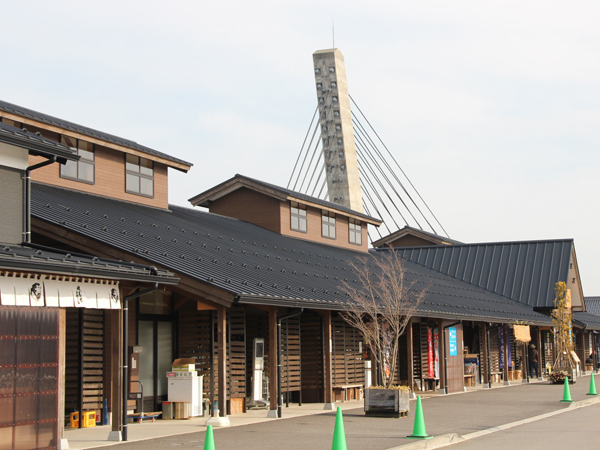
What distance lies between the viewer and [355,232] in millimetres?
37312

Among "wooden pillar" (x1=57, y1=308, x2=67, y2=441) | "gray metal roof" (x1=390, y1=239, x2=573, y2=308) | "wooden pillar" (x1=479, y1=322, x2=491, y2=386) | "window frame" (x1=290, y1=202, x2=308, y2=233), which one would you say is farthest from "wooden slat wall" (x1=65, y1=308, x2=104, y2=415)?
"gray metal roof" (x1=390, y1=239, x2=573, y2=308)

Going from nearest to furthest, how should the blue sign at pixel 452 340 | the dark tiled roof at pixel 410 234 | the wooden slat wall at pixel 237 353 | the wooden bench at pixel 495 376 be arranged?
the wooden slat wall at pixel 237 353 → the blue sign at pixel 452 340 → the wooden bench at pixel 495 376 → the dark tiled roof at pixel 410 234

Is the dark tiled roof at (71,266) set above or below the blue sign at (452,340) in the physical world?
above

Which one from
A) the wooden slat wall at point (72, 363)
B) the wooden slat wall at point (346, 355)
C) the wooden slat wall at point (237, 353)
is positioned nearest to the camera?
the wooden slat wall at point (72, 363)

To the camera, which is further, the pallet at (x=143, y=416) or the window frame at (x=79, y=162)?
the window frame at (x=79, y=162)

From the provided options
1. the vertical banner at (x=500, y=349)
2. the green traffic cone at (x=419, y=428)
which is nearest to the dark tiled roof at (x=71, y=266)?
the green traffic cone at (x=419, y=428)

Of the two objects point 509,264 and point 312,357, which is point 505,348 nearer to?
point 509,264

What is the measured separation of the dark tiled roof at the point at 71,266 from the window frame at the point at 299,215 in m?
17.1

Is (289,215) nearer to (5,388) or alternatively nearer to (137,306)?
(137,306)

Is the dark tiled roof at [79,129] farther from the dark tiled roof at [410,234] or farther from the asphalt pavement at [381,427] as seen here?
the dark tiled roof at [410,234]

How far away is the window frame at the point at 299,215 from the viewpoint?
32469mm

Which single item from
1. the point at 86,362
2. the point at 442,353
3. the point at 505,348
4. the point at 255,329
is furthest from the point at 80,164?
the point at 505,348

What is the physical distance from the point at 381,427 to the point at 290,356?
6.62 m

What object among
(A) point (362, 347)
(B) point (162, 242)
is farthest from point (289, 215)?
(B) point (162, 242)
